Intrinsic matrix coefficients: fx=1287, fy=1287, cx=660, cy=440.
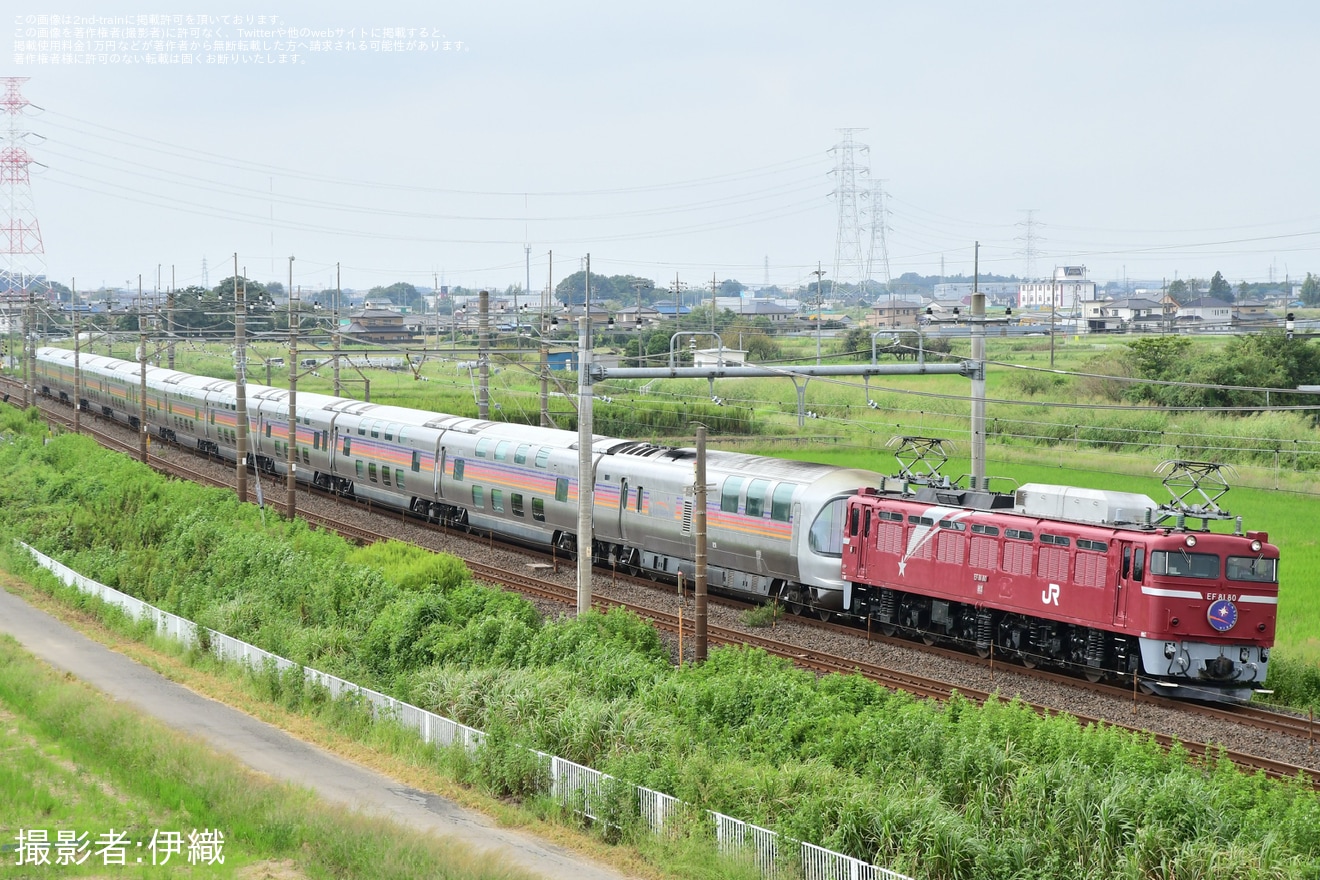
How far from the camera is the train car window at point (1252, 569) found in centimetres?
2362

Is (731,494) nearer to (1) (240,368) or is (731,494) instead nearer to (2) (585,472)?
(2) (585,472)

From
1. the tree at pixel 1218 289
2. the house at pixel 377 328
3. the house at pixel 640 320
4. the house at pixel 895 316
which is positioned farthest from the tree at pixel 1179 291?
the house at pixel 377 328

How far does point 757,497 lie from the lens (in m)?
31.2

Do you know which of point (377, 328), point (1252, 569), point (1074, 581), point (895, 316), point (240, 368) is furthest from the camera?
point (895, 316)

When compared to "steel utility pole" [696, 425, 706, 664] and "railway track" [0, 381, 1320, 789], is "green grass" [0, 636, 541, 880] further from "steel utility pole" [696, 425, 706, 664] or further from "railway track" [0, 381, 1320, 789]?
"railway track" [0, 381, 1320, 789]

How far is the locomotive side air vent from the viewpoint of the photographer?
25.1 m

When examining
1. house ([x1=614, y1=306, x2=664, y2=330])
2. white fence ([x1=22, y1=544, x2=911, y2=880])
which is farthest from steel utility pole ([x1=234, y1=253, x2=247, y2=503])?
white fence ([x1=22, y1=544, x2=911, y2=880])

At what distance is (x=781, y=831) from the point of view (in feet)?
51.2

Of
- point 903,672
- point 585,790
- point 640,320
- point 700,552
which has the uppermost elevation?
point 640,320

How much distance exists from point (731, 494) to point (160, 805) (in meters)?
16.6

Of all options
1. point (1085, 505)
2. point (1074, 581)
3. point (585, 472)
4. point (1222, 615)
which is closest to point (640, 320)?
point (585, 472)

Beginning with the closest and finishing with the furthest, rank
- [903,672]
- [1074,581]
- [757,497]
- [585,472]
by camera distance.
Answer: [1074,581]
[903,672]
[585,472]
[757,497]

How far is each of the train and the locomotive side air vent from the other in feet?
0.13

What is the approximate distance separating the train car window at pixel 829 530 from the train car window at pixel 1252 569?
885 cm
